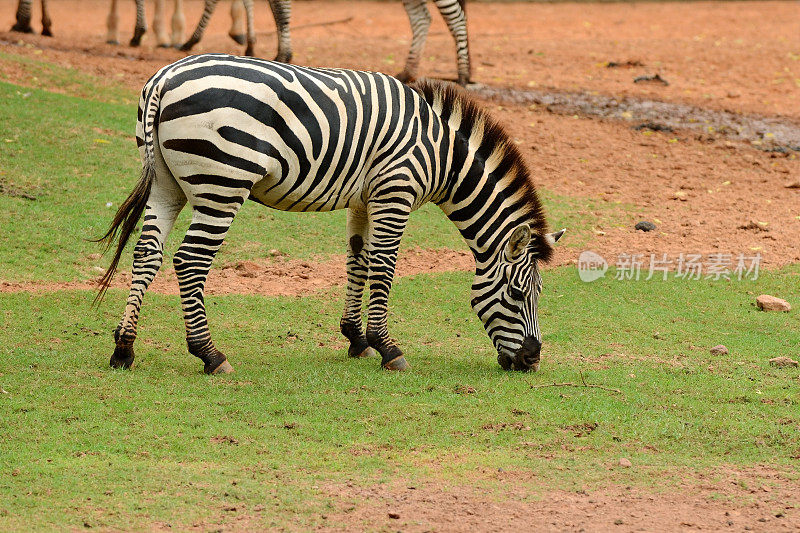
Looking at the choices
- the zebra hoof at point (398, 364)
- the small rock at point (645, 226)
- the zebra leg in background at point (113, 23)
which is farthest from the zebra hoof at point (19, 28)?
the zebra hoof at point (398, 364)

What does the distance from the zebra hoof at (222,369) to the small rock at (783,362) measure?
4217 mm

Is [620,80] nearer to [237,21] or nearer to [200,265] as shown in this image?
[237,21]

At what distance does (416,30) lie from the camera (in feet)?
52.2

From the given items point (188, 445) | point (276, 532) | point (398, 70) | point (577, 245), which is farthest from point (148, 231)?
point (398, 70)

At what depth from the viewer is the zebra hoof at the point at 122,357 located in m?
6.97

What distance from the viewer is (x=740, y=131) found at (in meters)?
15.1

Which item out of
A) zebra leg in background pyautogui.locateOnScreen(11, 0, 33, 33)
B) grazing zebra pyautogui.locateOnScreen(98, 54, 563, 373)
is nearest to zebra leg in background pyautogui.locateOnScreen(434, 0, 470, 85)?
zebra leg in background pyautogui.locateOnScreen(11, 0, 33, 33)

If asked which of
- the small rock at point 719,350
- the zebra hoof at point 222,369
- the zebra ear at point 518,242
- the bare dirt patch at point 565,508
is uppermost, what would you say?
the zebra ear at point 518,242

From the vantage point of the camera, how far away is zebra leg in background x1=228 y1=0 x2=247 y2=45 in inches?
703

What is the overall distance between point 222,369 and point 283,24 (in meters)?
10.1

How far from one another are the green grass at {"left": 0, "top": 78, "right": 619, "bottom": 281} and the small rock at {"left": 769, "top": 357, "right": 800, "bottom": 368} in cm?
367

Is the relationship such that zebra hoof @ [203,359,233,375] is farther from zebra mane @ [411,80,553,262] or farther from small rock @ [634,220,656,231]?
small rock @ [634,220,656,231]

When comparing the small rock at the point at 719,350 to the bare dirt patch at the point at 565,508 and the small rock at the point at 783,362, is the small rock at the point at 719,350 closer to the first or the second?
the small rock at the point at 783,362

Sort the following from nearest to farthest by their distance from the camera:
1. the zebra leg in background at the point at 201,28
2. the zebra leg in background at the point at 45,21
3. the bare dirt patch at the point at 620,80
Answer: the bare dirt patch at the point at 620,80, the zebra leg in background at the point at 201,28, the zebra leg in background at the point at 45,21
